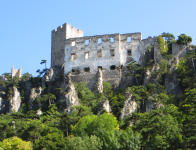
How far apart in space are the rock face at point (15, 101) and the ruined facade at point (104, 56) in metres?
8.22

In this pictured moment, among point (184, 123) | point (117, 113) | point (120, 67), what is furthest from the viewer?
point (120, 67)

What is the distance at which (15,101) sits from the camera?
2072 inches

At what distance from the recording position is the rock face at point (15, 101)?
51.8 m

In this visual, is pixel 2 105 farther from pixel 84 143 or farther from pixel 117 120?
pixel 84 143

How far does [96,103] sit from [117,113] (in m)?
3.63

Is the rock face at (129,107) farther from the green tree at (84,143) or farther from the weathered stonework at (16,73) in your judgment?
the weathered stonework at (16,73)

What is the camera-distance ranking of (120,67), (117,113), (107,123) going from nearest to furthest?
(107,123) → (117,113) → (120,67)

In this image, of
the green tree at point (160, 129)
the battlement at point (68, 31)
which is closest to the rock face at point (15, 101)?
the battlement at point (68, 31)

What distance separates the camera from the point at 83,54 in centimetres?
5234

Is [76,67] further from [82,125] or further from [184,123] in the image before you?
[184,123]

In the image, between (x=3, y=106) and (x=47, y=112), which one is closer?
(x=47, y=112)

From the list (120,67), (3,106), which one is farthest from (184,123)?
(3,106)

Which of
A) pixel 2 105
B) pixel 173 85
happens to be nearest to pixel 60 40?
pixel 2 105

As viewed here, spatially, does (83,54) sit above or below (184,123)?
above
